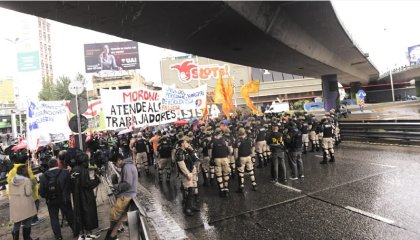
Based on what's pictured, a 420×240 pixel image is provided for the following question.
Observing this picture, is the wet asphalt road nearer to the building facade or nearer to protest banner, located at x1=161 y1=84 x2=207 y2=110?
protest banner, located at x1=161 y1=84 x2=207 y2=110

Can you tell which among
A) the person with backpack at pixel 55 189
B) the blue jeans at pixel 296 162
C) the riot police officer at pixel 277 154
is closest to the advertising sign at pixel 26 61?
the person with backpack at pixel 55 189

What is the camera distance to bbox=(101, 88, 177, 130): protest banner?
11.7 metres

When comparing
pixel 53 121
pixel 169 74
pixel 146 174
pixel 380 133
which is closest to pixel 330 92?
pixel 380 133

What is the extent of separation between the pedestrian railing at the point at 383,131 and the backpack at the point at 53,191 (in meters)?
14.0

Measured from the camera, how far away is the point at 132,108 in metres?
12.4

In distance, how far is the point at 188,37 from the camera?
790 cm

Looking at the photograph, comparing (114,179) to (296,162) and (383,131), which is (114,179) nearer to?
(296,162)

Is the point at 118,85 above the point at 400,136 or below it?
above

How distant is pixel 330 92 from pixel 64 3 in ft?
72.0

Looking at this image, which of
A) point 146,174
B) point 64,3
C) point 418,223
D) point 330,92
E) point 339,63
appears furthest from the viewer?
point 330,92

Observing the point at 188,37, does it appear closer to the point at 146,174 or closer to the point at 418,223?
the point at 418,223

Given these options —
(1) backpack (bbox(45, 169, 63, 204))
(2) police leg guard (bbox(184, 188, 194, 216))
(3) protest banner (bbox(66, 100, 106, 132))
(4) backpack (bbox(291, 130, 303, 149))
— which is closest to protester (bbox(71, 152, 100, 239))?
(1) backpack (bbox(45, 169, 63, 204))

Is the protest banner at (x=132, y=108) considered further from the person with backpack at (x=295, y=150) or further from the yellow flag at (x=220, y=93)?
the person with backpack at (x=295, y=150)

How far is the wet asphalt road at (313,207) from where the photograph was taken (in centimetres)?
562
